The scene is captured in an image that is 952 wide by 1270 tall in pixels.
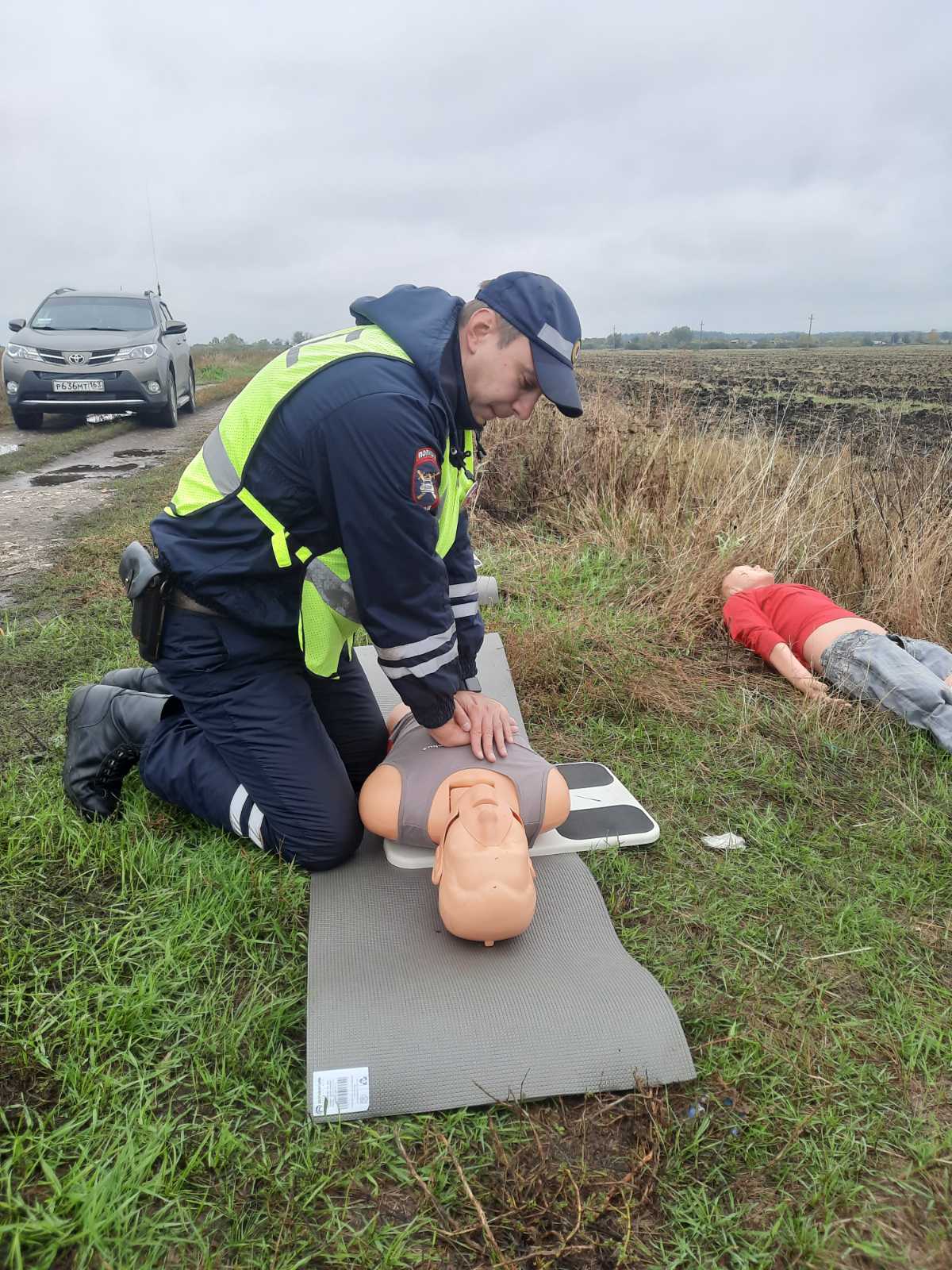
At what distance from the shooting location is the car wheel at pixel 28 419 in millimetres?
10055

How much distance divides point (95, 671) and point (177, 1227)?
2522 mm

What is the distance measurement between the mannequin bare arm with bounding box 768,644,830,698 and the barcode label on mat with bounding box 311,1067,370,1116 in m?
2.46

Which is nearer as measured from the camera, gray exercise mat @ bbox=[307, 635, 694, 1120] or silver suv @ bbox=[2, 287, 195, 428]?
gray exercise mat @ bbox=[307, 635, 694, 1120]

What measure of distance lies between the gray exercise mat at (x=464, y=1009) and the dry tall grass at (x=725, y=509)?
235 cm

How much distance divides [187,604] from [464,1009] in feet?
4.47

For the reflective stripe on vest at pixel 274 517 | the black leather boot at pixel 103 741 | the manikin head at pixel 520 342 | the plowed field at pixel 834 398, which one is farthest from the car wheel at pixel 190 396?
the manikin head at pixel 520 342

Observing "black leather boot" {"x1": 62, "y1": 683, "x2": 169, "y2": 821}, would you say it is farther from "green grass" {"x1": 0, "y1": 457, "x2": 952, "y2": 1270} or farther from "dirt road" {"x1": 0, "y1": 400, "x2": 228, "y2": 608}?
"dirt road" {"x1": 0, "y1": 400, "x2": 228, "y2": 608}

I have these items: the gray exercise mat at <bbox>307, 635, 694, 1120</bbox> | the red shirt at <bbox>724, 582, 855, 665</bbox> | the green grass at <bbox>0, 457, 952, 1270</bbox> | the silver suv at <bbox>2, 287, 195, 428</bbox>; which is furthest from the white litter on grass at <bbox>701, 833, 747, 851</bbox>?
the silver suv at <bbox>2, 287, 195, 428</bbox>

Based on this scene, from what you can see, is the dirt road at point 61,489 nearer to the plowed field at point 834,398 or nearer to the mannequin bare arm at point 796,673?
the mannequin bare arm at point 796,673

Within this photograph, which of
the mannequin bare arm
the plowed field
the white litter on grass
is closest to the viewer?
the white litter on grass

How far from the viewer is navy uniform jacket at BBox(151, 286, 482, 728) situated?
Answer: 2018 millimetres

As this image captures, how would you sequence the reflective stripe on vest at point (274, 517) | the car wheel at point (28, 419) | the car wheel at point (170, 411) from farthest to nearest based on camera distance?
the car wheel at point (170, 411), the car wheel at point (28, 419), the reflective stripe on vest at point (274, 517)

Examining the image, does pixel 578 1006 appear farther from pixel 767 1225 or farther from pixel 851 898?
pixel 851 898

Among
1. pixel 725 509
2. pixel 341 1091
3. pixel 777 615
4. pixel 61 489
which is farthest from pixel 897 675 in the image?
pixel 61 489
